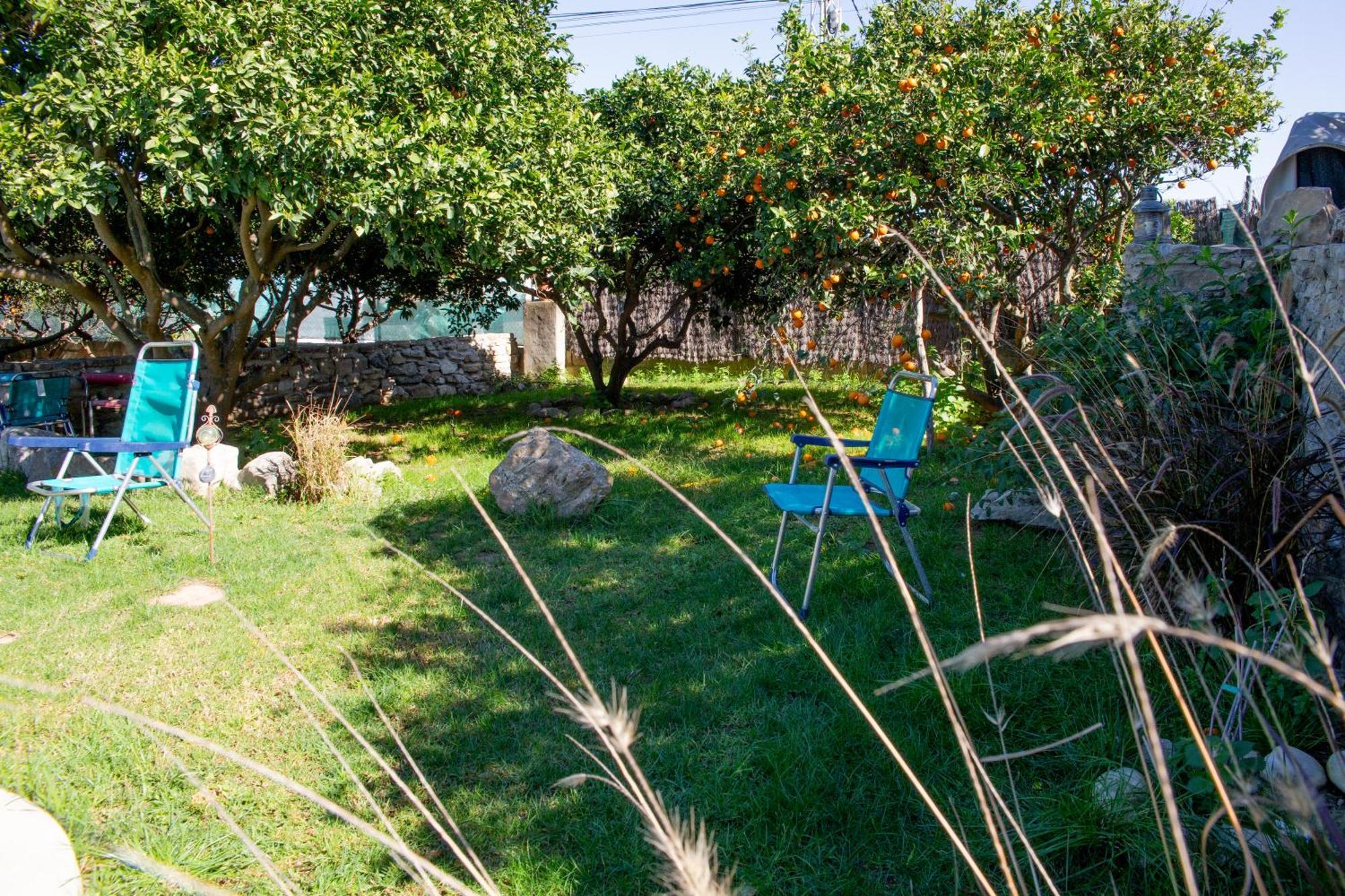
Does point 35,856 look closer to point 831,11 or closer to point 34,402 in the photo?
point 34,402

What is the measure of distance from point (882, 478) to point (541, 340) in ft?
31.9

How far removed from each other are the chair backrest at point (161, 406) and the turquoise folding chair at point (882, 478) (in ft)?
11.8

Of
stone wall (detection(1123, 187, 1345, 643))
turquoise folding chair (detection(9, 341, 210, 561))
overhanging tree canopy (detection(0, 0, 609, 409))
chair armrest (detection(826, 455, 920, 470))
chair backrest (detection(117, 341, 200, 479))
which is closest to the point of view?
stone wall (detection(1123, 187, 1345, 643))

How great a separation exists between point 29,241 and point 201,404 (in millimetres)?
2131

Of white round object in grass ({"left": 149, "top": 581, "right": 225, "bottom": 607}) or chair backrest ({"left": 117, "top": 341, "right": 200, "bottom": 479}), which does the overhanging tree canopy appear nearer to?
chair backrest ({"left": 117, "top": 341, "right": 200, "bottom": 479})

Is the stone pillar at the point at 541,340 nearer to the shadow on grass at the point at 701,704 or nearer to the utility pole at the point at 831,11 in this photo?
the utility pole at the point at 831,11

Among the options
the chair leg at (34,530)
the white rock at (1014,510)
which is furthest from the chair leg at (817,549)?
the chair leg at (34,530)

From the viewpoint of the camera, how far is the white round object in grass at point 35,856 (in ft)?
5.35

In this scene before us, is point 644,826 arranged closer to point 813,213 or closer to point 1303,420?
point 1303,420

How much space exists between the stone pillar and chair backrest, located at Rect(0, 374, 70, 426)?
6.25m

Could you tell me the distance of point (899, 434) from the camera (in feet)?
13.1

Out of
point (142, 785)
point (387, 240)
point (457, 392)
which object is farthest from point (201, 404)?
point (142, 785)

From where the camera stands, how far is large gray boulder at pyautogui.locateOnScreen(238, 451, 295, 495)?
596cm

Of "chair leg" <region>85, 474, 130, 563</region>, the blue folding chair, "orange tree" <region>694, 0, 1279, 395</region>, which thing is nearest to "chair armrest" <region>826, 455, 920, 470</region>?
"orange tree" <region>694, 0, 1279, 395</region>
